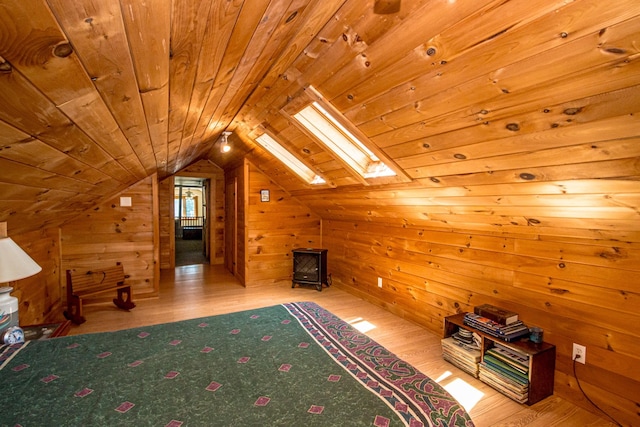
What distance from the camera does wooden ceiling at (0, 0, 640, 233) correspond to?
812 mm

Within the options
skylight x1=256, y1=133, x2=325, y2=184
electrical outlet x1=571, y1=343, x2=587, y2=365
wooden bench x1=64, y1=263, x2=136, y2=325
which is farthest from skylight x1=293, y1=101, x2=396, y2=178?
wooden bench x1=64, y1=263, x2=136, y2=325

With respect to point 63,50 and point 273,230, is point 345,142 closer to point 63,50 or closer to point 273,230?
point 63,50

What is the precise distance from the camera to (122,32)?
0.76 metres

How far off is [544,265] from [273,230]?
12.8ft

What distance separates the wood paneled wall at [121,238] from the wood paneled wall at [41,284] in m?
0.21

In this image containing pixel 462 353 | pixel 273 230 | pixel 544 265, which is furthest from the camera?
pixel 273 230

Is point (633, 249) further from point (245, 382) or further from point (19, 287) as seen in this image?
point (19, 287)

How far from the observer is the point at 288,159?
13.8 ft

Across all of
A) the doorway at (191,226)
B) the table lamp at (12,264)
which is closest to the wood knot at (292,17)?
the table lamp at (12,264)

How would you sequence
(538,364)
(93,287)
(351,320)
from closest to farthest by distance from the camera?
(538,364) < (351,320) < (93,287)

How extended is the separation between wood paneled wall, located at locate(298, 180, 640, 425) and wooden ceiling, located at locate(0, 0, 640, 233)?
69 mm

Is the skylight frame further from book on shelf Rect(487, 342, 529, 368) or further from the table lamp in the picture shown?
the table lamp

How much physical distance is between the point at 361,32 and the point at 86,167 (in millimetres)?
1839

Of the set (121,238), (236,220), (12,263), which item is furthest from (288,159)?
(12,263)
